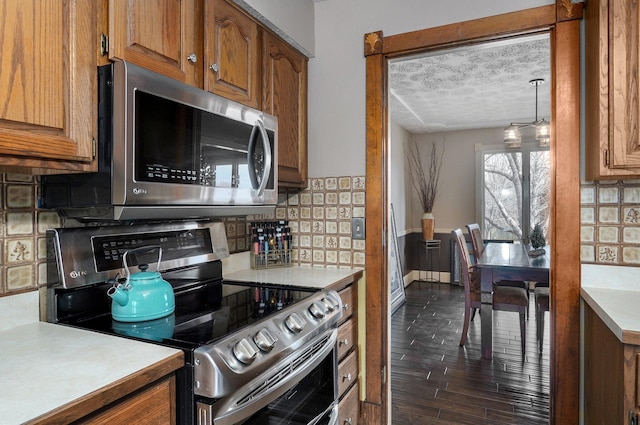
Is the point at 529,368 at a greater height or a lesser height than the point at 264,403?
lesser

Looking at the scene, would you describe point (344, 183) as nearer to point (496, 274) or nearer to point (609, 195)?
point (609, 195)

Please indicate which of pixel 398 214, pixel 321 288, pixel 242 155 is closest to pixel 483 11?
pixel 242 155

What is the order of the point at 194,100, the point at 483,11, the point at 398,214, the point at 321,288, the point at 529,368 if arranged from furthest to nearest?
the point at 398,214 < the point at 529,368 < the point at 483,11 < the point at 321,288 < the point at 194,100

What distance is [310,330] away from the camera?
1.44 metres

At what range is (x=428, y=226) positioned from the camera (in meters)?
5.64

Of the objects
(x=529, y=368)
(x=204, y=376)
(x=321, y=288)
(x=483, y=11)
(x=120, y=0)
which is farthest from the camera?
(x=529, y=368)

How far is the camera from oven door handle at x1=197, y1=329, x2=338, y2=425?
3.23 feet

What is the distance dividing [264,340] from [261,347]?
0.02 metres

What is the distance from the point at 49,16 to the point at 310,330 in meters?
1.23

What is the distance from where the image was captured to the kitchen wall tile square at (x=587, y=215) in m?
1.71


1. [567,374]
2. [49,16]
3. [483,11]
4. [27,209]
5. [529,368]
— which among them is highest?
[483,11]

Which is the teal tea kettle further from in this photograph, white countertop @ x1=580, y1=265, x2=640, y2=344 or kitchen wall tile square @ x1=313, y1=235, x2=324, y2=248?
white countertop @ x1=580, y1=265, x2=640, y2=344

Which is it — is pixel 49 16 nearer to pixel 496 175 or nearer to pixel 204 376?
pixel 204 376

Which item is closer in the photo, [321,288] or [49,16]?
[49,16]
